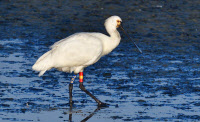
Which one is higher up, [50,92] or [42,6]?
[42,6]

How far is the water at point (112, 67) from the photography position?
8.76 m

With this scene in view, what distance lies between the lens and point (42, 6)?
20125 mm

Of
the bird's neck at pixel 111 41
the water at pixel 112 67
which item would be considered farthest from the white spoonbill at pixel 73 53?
the water at pixel 112 67

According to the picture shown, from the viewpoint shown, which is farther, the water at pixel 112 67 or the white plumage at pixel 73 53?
the white plumage at pixel 73 53

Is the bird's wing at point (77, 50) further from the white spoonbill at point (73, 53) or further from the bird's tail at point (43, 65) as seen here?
the bird's tail at point (43, 65)

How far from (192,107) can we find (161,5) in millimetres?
11865

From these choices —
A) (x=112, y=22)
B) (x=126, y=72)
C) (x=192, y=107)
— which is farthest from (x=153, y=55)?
(x=192, y=107)

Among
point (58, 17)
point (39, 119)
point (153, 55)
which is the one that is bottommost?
point (39, 119)

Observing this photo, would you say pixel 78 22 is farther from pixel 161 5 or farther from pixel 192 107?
pixel 192 107

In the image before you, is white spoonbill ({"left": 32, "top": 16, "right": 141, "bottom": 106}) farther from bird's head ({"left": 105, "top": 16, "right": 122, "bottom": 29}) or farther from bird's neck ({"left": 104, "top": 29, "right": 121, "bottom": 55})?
bird's head ({"left": 105, "top": 16, "right": 122, "bottom": 29})

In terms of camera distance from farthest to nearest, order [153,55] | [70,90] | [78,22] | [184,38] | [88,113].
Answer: [78,22], [184,38], [153,55], [70,90], [88,113]

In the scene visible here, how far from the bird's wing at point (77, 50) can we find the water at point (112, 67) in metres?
0.60

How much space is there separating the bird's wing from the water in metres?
0.60

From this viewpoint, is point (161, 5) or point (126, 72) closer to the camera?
point (126, 72)
